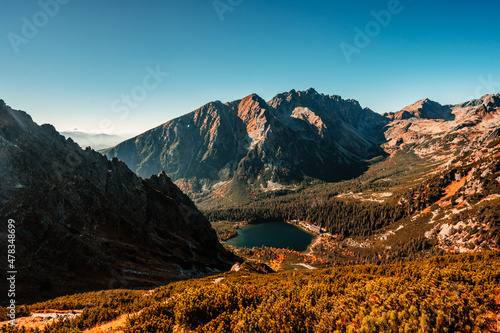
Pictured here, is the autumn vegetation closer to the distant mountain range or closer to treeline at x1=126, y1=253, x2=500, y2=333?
treeline at x1=126, y1=253, x2=500, y2=333

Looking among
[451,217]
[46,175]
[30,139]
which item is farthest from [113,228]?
[451,217]

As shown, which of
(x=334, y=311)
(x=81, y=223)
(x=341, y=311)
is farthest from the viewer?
(x=81, y=223)

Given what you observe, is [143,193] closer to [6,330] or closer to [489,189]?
[6,330]

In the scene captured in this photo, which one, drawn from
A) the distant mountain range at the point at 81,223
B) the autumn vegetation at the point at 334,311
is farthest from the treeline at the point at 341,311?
the distant mountain range at the point at 81,223

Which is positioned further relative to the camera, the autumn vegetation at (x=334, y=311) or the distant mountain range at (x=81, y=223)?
the distant mountain range at (x=81, y=223)

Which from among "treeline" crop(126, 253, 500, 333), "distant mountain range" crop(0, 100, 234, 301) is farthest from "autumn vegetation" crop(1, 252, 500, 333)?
"distant mountain range" crop(0, 100, 234, 301)

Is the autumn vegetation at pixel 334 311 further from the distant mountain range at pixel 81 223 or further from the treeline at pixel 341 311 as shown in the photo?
the distant mountain range at pixel 81 223

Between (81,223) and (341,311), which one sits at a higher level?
(81,223)

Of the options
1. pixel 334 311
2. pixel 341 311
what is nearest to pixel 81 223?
pixel 334 311

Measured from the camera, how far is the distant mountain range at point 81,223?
43.1m

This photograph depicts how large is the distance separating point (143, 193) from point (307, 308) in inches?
4256

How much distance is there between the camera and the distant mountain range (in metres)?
43.1

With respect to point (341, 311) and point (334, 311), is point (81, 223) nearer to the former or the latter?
point (334, 311)

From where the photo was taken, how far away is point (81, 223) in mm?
61750
